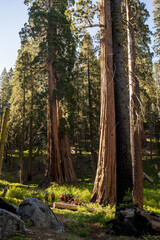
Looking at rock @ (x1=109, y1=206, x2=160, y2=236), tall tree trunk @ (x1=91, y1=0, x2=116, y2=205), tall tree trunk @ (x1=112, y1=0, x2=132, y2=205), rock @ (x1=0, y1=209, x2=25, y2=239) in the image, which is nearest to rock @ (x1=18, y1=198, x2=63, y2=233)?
rock @ (x1=0, y1=209, x2=25, y2=239)

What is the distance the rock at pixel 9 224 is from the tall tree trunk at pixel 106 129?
15.4ft

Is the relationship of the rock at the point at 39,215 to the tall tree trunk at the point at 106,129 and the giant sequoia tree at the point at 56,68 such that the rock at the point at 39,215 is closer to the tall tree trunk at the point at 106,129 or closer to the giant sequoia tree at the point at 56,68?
the tall tree trunk at the point at 106,129

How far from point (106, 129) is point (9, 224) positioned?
5473 mm

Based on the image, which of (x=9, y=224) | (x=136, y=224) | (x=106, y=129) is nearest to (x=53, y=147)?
(x=106, y=129)

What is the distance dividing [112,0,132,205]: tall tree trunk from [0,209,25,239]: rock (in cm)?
486

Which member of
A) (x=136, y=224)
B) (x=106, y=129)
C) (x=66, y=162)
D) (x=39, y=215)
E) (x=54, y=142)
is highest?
(x=106, y=129)

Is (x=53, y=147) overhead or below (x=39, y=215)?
overhead

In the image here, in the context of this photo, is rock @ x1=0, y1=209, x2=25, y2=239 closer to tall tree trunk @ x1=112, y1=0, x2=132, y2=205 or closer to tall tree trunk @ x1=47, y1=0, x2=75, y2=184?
tall tree trunk @ x1=112, y1=0, x2=132, y2=205

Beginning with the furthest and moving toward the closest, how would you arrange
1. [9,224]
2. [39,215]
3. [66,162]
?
[66,162]
[39,215]
[9,224]

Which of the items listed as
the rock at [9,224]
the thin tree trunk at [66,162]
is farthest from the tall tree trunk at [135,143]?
the thin tree trunk at [66,162]

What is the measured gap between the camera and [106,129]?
840 centimetres

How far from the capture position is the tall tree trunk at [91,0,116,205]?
8.07 metres

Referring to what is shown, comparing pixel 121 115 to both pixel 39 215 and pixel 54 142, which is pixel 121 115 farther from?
pixel 54 142

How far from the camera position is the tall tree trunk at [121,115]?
8141 mm
